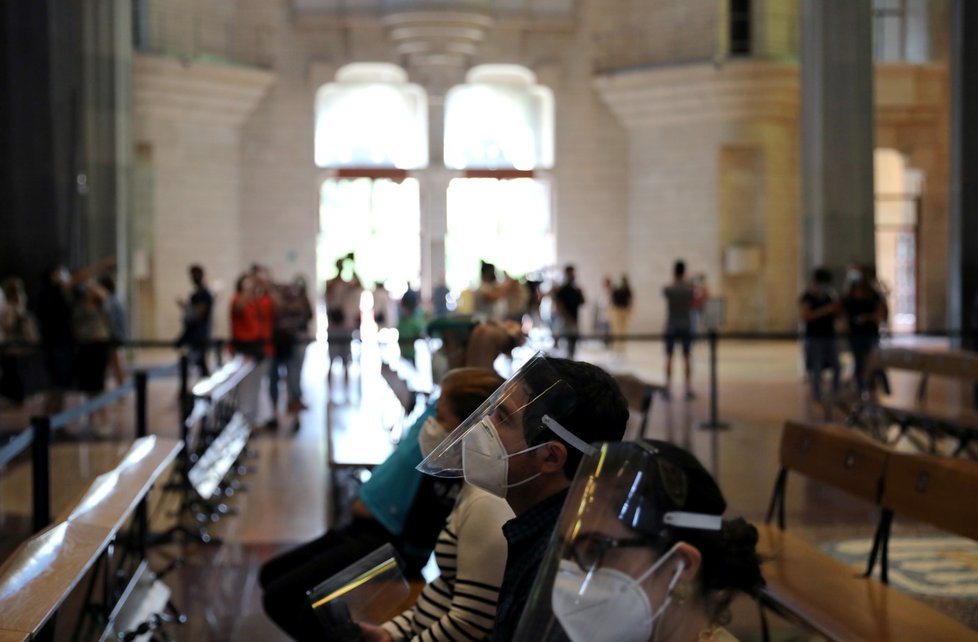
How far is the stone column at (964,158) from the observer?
1196 centimetres

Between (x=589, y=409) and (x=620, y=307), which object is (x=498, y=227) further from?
(x=589, y=409)

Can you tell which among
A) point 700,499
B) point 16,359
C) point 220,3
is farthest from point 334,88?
point 700,499

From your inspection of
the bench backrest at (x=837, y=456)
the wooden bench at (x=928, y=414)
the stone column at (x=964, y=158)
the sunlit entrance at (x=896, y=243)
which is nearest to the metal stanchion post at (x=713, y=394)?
the wooden bench at (x=928, y=414)

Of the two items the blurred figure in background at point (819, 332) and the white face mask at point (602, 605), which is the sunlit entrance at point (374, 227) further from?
the white face mask at point (602, 605)

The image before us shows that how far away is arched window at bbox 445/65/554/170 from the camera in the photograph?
2395 centimetres

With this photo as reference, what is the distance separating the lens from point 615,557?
5.44 feet

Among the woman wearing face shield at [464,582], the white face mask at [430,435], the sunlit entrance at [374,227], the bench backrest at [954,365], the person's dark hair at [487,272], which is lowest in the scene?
the woman wearing face shield at [464,582]

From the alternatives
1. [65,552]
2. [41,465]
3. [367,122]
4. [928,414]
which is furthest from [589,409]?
[367,122]

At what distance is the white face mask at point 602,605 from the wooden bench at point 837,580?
162 cm

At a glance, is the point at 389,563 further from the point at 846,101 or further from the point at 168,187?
the point at 168,187

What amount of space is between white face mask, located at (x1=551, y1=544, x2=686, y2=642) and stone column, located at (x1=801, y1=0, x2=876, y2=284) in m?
13.8

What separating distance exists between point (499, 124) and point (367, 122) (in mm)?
2548

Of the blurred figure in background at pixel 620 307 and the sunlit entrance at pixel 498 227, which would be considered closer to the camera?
the blurred figure in background at pixel 620 307

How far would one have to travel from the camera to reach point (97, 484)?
397 cm
